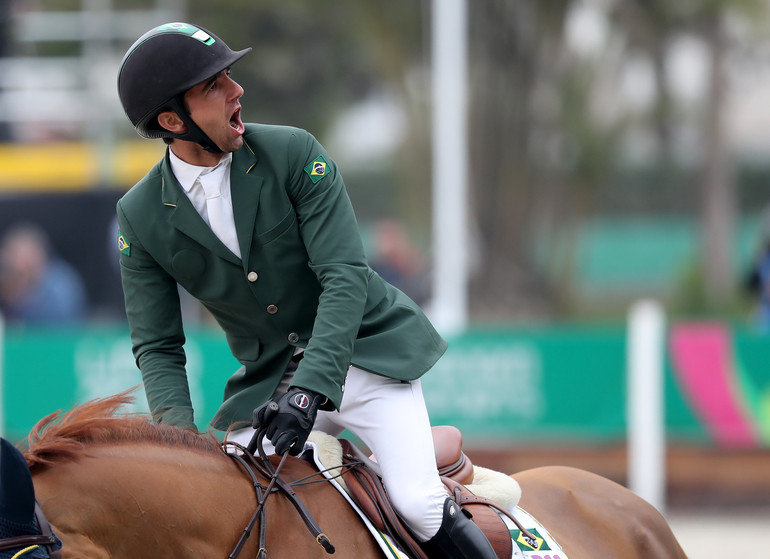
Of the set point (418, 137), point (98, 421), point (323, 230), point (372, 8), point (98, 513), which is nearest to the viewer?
point (98, 513)

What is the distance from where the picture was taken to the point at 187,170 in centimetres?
284

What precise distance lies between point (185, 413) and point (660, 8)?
19.4 m

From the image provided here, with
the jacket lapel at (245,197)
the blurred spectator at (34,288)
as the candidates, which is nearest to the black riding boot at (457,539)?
the jacket lapel at (245,197)

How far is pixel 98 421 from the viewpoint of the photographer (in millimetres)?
2486

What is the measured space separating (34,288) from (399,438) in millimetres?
7967

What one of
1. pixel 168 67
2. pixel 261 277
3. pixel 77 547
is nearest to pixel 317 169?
pixel 261 277

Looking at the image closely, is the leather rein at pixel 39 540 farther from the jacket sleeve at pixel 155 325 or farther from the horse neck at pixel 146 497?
the jacket sleeve at pixel 155 325

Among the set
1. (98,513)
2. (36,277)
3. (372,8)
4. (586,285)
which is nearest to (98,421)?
(98,513)

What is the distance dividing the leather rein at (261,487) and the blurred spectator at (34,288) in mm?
7680

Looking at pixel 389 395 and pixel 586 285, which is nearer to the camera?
pixel 389 395

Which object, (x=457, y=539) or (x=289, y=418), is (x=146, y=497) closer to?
(x=289, y=418)

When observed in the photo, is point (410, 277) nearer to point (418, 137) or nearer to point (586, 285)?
point (418, 137)

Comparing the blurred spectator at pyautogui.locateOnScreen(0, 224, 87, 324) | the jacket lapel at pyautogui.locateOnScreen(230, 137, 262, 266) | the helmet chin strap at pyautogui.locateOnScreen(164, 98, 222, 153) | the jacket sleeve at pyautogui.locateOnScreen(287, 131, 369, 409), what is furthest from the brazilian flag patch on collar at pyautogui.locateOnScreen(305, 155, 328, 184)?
the blurred spectator at pyautogui.locateOnScreen(0, 224, 87, 324)

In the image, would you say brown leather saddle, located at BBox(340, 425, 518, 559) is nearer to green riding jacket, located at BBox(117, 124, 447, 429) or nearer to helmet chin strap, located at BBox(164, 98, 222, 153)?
green riding jacket, located at BBox(117, 124, 447, 429)
